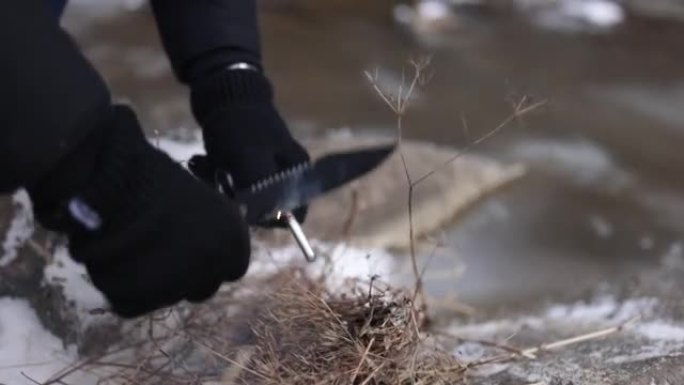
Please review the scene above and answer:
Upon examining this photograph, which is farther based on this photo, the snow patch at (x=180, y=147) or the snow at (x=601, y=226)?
the snow at (x=601, y=226)

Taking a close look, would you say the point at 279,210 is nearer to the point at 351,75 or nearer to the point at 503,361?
the point at 503,361

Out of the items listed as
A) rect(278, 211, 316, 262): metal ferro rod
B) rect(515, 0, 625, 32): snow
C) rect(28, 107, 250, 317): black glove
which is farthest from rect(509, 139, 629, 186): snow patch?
rect(28, 107, 250, 317): black glove

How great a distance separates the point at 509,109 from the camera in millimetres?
2457

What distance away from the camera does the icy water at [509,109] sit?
1942mm

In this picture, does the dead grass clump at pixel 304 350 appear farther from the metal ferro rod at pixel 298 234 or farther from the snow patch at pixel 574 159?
the snow patch at pixel 574 159

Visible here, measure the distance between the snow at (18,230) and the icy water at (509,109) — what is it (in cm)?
63

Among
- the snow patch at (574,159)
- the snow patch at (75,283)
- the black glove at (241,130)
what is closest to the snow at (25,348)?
the snow patch at (75,283)

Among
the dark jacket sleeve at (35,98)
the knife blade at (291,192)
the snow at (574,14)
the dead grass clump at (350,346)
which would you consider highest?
the dark jacket sleeve at (35,98)

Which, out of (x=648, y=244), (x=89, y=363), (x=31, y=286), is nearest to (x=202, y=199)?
(x=89, y=363)

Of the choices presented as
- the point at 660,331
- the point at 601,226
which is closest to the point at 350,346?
the point at 660,331

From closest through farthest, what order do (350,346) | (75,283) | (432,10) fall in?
(350,346) < (75,283) < (432,10)

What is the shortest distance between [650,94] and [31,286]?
171 centimetres

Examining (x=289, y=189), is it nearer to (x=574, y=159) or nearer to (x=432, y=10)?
(x=574, y=159)

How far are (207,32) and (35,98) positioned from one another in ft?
1.51
